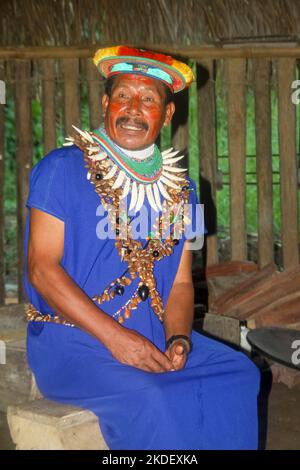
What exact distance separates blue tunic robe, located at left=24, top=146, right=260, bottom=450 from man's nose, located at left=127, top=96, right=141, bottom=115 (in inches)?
10.8

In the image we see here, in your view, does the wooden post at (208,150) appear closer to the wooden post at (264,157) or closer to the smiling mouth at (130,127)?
the wooden post at (264,157)

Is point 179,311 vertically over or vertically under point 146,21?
under

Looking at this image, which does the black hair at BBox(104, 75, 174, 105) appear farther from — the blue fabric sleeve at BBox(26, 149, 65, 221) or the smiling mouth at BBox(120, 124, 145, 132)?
the blue fabric sleeve at BBox(26, 149, 65, 221)

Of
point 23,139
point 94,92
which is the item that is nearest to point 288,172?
point 94,92

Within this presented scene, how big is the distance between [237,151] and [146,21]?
1299 mm

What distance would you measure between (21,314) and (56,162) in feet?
6.62

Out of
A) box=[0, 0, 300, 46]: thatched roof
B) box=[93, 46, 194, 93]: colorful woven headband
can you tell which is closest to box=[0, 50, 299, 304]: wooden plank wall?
box=[0, 0, 300, 46]: thatched roof

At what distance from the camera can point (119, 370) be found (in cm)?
277

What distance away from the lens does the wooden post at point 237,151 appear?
228 inches

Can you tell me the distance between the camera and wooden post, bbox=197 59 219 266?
19.1ft

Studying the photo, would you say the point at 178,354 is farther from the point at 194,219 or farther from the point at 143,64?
the point at 143,64

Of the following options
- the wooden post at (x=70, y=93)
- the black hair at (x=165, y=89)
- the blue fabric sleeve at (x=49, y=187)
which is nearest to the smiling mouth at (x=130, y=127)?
the black hair at (x=165, y=89)

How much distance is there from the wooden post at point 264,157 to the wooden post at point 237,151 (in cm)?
11
